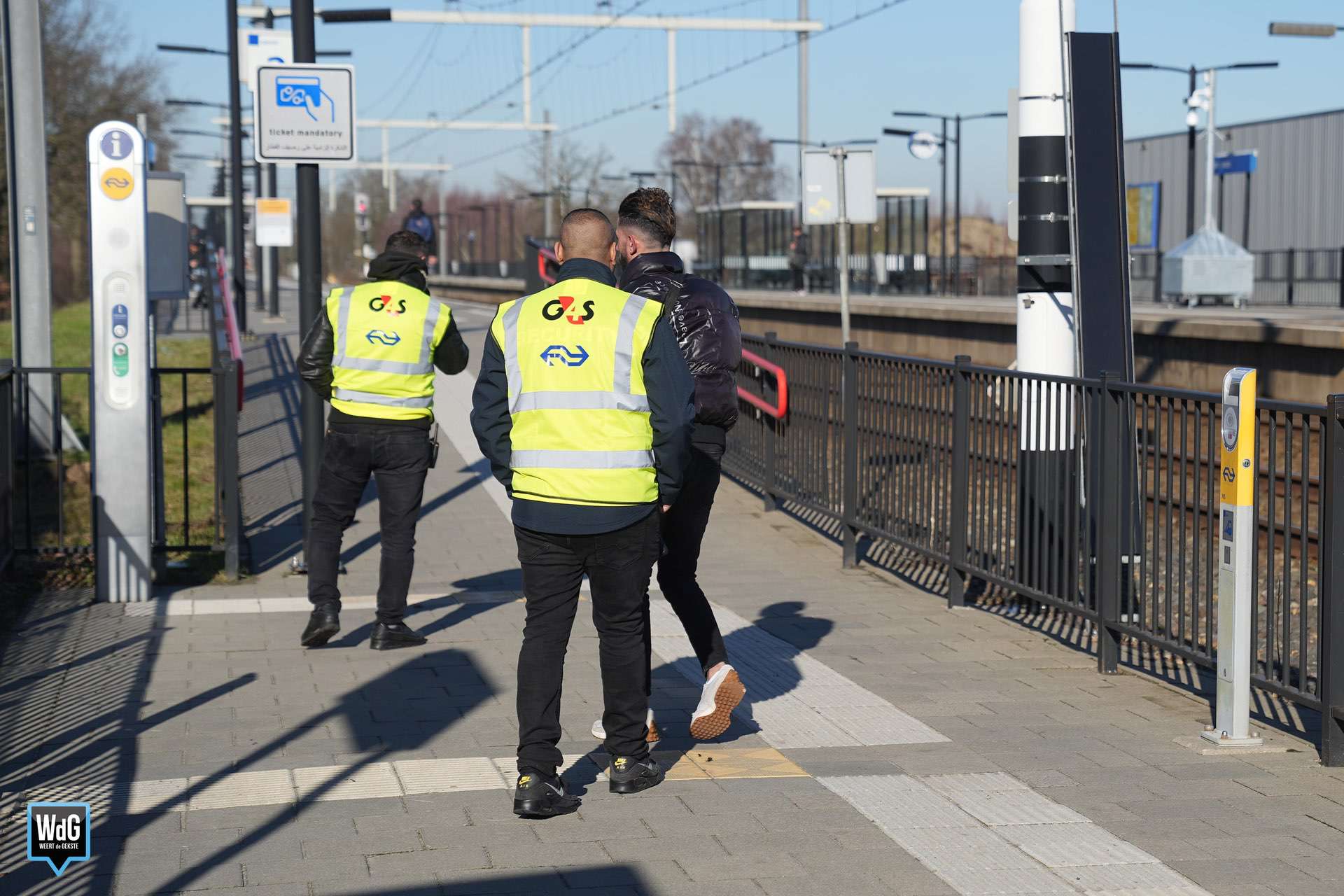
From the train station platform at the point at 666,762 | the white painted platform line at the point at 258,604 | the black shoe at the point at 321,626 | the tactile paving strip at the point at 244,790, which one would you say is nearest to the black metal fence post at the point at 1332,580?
the train station platform at the point at 666,762

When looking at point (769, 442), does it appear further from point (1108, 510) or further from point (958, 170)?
point (958, 170)

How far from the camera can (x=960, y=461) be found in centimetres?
829

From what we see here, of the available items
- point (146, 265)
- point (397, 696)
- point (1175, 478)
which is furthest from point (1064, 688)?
point (146, 265)

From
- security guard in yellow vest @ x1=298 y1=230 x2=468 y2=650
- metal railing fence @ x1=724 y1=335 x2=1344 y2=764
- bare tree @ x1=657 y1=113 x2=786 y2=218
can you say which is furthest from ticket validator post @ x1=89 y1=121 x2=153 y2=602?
bare tree @ x1=657 y1=113 x2=786 y2=218

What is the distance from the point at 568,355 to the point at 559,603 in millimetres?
729

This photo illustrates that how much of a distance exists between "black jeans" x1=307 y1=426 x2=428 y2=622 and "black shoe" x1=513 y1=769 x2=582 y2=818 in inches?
104

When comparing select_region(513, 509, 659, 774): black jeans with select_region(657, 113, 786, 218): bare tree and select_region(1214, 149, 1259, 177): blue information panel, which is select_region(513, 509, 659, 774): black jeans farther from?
select_region(657, 113, 786, 218): bare tree

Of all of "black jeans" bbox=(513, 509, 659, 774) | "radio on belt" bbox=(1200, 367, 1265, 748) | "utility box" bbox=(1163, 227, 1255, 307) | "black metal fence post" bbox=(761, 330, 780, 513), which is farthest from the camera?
"utility box" bbox=(1163, 227, 1255, 307)

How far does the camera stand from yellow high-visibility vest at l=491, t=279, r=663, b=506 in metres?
4.72

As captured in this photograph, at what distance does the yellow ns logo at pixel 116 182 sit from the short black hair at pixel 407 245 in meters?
1.75

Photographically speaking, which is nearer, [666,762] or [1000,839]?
[1000,839]

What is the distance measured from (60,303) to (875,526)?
147 ft

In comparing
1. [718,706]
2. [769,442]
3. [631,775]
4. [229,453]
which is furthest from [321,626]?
[769,442]

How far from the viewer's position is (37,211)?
41.4ft
